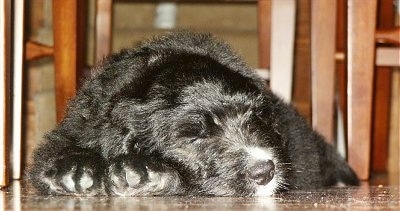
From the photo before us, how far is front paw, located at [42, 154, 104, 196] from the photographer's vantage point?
5.66ft

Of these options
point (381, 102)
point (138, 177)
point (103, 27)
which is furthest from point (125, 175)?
point (381, 102)

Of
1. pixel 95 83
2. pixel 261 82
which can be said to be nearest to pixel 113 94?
pixel 95 83

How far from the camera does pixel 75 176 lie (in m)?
1.73

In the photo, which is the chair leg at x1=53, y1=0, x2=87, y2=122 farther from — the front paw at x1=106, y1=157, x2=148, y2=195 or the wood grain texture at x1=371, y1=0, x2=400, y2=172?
the wood grain texture at x1=371, y1=0, x2=400, y2=172

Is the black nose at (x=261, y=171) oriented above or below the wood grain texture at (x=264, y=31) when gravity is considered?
below

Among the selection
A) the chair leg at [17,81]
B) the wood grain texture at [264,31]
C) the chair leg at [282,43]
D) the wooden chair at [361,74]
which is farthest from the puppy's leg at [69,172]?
the wood grain texture at [264,31]

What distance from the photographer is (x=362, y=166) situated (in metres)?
2.72

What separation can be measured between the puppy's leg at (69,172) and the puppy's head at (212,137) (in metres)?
0.15

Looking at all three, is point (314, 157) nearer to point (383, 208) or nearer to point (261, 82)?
point (261, 82)

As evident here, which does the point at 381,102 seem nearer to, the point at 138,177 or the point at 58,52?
the point at 58,52

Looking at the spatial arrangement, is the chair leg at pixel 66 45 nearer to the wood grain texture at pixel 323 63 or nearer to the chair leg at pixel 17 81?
the chair leg at pixel 17 81

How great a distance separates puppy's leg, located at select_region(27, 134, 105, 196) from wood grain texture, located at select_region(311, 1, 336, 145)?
1.38 meters

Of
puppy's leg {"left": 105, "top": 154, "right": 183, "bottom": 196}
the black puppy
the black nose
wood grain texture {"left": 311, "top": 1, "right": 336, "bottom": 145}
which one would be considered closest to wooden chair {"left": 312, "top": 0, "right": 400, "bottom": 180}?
wood grain texture {"left": 311, "top": 1, "right": 336, "bottom": 145}

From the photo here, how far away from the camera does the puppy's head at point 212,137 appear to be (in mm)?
1776
